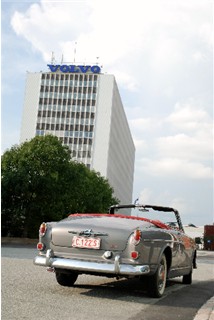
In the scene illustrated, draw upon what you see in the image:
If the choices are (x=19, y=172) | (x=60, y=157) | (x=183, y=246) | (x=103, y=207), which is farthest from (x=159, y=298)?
(x=103, y=207)

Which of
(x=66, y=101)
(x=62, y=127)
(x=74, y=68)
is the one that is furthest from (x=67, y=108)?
(x=74, y=68)

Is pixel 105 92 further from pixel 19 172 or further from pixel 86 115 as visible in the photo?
pixel 19 172

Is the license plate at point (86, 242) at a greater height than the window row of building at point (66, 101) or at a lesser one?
lesser

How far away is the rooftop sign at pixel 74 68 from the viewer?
112 metres

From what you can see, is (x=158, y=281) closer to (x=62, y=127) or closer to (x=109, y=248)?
(x=109, y=248)

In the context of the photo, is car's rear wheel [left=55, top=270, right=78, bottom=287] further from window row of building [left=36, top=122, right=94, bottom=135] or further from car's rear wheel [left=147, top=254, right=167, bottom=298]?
window row of building [left=36, top=122, right=94, bottom=135]

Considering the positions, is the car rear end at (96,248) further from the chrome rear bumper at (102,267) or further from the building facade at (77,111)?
the building facade at (77,111)

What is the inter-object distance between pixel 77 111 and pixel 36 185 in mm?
71821

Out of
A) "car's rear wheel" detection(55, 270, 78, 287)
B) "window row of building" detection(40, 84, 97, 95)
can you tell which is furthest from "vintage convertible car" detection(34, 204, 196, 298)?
"window row of building" detection(40, 84, 97, 95)

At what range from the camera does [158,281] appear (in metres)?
7.08

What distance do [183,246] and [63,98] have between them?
105462 mm

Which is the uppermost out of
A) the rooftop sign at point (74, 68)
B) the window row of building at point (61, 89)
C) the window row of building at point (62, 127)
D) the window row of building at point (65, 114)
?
the rooftop sign at point (74, 68)

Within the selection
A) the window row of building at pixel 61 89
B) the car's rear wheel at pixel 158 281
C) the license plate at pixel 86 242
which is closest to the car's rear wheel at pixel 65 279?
the license plate at pixel 86 242

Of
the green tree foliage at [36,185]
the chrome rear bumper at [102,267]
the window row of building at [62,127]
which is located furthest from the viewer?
the window row of building at [62,127]
